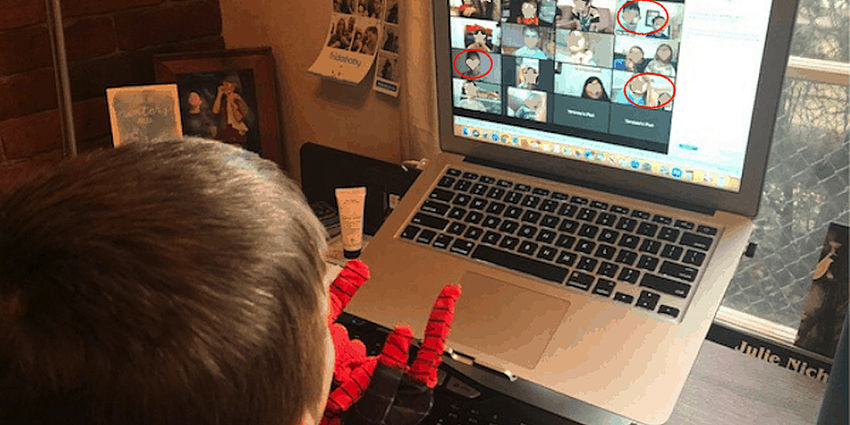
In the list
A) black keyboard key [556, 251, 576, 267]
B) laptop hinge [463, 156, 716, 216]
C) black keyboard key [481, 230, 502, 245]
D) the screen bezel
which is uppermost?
the screen bezel

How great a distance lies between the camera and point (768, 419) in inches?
31.1

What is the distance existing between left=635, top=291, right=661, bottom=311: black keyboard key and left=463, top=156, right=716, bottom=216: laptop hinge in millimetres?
127

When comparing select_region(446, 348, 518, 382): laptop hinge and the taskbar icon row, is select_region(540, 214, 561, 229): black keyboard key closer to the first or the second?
the taskbar icon row

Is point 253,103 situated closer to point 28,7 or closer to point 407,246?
point 28,7

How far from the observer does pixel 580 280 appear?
0.80 meters

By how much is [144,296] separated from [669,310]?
1.80ft

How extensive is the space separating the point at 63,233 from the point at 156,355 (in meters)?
0.07

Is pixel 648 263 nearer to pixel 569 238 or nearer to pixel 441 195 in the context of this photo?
pixel 569 238

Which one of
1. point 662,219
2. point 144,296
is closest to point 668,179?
point 662,219

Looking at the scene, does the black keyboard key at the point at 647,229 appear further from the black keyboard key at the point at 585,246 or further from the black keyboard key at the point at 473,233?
the black keyboard key at the point at 473,233

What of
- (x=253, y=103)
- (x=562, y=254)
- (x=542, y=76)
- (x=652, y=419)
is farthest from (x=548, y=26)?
(x=253, y=103)

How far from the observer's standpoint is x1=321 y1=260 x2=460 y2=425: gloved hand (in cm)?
59

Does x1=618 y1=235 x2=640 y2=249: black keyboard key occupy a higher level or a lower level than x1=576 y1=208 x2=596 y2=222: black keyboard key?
lower

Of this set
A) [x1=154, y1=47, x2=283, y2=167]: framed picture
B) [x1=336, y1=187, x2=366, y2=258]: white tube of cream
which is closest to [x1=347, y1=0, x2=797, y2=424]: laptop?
[x1=336, y1=187, x2=366, y2=258]: white tube of cream
